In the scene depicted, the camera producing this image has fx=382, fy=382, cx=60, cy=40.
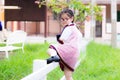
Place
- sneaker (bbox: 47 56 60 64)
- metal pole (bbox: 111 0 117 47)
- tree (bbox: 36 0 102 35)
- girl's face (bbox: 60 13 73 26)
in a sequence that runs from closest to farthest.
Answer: sneaker (bbox: 47 56 60 64)
girl's face (bbox: 60 13 73 26)
tree (bbox: 36 0 102 35)
metal pole (bbox: 111 0 117 47)

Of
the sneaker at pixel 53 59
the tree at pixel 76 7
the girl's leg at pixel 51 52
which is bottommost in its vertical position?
the sneaker at pixel 53 59

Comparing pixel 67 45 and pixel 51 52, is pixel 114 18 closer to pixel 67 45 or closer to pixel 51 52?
pixel 67 45

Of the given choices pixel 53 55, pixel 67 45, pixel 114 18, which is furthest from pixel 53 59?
pixel 114 18

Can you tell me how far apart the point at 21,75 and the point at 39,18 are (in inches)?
459

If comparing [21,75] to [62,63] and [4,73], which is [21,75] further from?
[62,63]

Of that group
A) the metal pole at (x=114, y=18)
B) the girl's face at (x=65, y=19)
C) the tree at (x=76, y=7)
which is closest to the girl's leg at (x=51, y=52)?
the girl's face at (x=65, y=19)

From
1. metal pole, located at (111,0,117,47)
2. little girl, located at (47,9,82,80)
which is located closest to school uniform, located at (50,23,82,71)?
little girl, located at (47,9,82,80)

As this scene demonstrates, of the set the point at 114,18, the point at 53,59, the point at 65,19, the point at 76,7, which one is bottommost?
the point at 53,59

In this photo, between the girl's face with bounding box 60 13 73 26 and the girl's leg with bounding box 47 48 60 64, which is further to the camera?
the girl's face with bounding box 60 13 73 26

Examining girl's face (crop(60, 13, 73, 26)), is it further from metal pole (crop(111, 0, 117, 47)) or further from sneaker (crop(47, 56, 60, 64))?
metal pole (crop(111, 0, 117, 47))

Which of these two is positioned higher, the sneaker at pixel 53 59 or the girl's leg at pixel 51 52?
the girl's leg at pixel 51 52

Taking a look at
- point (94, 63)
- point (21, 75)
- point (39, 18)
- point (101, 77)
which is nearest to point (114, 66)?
point (94, 63)

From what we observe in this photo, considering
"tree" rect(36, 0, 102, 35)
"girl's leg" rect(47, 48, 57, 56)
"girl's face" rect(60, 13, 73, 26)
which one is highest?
"tree" rect(36, 0, 102, 35)

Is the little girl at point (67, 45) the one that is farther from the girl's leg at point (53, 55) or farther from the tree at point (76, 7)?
the tree at point (76, 7)
